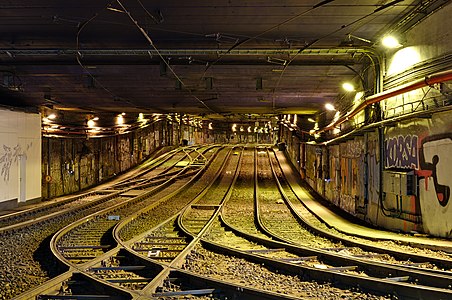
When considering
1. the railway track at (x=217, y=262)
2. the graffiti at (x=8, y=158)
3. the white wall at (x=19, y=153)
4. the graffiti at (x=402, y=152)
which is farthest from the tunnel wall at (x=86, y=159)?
the graffiti at (x=402, y=152)

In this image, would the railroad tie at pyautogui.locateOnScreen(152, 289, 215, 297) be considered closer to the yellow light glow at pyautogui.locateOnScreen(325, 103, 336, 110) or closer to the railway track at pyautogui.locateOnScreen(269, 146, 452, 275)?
the railway track at pyautogui.locateOnScreen(269, 146, 452, 275)

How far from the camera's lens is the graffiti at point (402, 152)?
34.2ft

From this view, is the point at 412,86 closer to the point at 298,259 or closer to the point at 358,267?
the point at 358,267

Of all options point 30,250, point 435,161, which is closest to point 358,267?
point 435,161

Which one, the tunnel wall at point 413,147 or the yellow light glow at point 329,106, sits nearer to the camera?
the tunnel wall at point 413,147

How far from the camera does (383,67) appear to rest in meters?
12.1

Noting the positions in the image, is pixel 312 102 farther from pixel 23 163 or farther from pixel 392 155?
pixel 23 163

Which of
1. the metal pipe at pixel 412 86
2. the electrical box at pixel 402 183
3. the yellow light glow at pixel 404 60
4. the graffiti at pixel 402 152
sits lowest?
the electrical box at pixel 402 183

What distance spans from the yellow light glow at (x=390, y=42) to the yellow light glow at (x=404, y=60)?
10.6 inches

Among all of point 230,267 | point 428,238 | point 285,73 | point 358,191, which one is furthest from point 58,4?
point 358,191

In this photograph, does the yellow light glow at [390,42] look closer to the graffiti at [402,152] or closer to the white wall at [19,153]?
the graffiti at [402,152]

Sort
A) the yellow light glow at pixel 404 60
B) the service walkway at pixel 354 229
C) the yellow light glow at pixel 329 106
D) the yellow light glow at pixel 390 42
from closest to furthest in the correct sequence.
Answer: the service walkway at pixel 354 229 < the yellow light glow at pixel 404 60 < the yellow light glow at pixel 390 42 < the yellow light glow at pixel 329 106

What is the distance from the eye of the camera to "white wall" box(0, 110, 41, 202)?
659 inches

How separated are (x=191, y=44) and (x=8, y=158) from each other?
→ 31.5 feet
